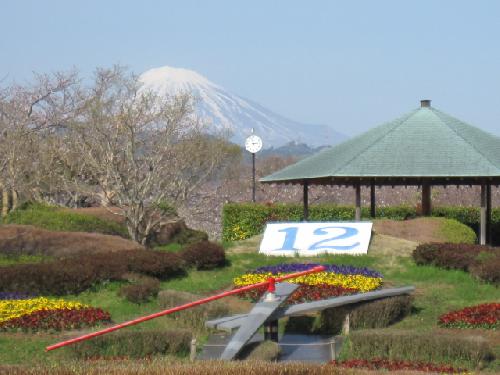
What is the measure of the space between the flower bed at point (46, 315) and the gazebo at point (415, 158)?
9.60m

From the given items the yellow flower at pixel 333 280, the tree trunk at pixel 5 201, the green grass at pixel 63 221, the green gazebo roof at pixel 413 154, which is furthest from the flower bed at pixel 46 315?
the tree trunk at pixel 5 201

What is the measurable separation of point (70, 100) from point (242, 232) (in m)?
14.1

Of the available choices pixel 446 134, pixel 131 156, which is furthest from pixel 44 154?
pixel 446 134

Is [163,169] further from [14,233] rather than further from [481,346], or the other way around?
[481,346]

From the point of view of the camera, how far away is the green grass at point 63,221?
78.7ft

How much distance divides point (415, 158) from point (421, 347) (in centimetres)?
1228

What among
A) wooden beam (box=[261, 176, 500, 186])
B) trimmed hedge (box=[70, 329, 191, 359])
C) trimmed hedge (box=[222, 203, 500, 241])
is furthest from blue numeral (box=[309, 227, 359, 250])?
trimmed hedge (box=[222, 203, 500, 241])

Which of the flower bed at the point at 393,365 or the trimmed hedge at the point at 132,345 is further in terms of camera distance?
the trimmed hedge at the point at 132,345

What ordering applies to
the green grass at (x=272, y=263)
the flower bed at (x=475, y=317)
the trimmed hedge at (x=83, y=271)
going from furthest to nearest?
the trimmed hedge at (x=83, y=271)
the flower bed at (x=475, y=317)
the green grass at (x=272, y=263)

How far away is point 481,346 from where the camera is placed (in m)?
11.6

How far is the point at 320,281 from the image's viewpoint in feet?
55.1

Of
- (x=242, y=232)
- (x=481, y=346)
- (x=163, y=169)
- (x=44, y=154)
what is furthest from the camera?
(x=44, y=154)

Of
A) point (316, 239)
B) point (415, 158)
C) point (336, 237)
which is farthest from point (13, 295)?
point (415, 158)

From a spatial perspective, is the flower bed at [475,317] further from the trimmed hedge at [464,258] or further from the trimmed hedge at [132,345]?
the trimmed hedge at [132,345]
